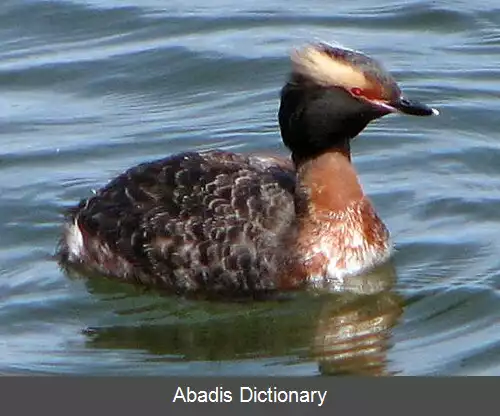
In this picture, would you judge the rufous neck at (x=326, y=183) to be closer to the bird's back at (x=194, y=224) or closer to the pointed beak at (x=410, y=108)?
the bird's back at (x=194, y=224)

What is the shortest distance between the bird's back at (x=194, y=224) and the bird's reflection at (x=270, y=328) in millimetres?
194

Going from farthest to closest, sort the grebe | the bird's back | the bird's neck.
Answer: the bird's neck
the bird's back
the grebe

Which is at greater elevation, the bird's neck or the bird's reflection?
the bird's neck

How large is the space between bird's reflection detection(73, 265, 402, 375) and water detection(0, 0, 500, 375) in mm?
16

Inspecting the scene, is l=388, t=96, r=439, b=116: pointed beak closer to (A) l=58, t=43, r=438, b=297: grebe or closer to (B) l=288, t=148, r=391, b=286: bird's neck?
(A) l=58, t=43, r=438, b=297: grebe

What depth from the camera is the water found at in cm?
1082

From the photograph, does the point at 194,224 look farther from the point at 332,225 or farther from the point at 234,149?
the point at 234,149

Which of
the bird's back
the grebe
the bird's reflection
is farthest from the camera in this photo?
the bird's back

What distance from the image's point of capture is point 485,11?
16.5 metres

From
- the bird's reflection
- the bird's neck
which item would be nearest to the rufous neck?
the bird's neck

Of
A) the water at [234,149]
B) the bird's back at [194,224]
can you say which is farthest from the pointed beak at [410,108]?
the water at [234,149]

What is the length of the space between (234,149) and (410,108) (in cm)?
307

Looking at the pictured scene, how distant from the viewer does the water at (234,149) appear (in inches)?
426

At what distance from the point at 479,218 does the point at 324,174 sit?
4.61 ft
